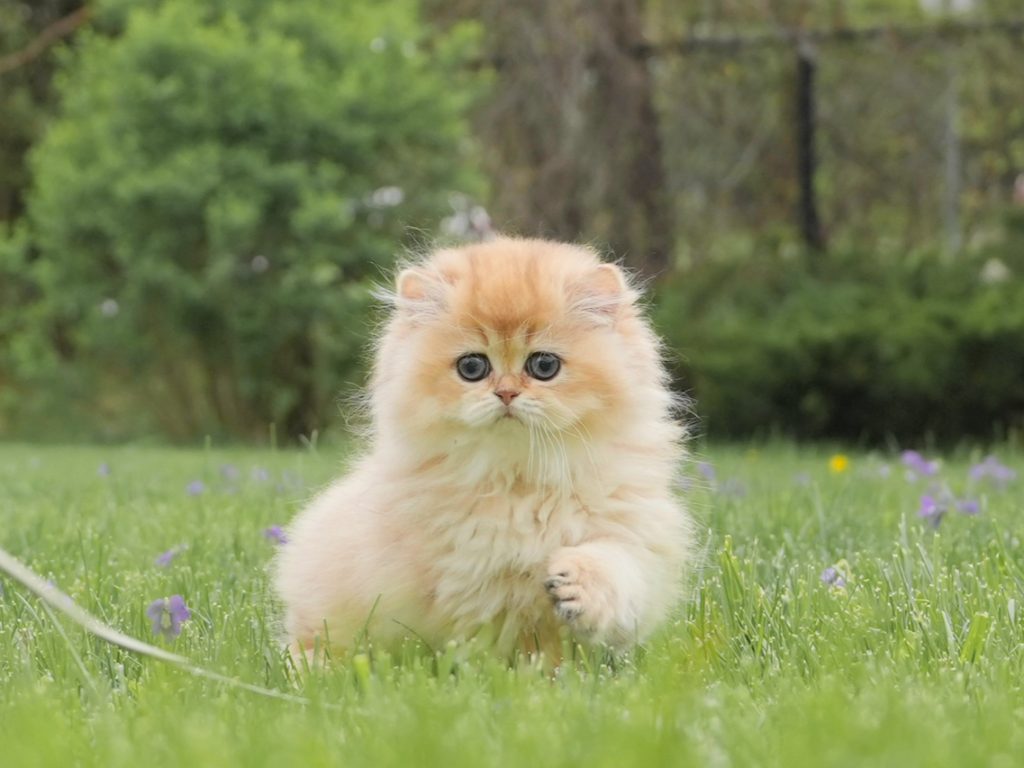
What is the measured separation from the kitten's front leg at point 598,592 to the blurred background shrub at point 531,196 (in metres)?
Result: 5.74

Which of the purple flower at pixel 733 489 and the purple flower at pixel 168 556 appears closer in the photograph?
the purple flower at pixel 168 556

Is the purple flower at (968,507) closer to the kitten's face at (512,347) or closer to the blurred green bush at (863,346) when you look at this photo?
the kitten's face at (512,347)

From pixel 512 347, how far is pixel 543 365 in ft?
0.27

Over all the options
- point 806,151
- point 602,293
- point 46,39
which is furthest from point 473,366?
point 46,39

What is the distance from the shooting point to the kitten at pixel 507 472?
8.33 feet

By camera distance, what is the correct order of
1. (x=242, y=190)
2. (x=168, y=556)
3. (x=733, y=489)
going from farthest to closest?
(x=242, y=190) < (x=733, y=489) < (x=168, y=556)

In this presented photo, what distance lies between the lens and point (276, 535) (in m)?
3.60

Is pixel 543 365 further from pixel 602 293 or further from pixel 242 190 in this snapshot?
pixel 242 190

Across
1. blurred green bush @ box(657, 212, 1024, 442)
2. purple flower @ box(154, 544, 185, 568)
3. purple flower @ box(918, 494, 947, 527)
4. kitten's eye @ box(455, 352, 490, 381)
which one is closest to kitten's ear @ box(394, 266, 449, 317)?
kitten's eye @ box(455, 352, 490, 381)

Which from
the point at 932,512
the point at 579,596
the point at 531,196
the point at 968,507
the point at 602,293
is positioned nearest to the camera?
the point at 579,596

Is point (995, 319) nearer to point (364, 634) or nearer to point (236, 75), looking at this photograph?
point (236, 75)

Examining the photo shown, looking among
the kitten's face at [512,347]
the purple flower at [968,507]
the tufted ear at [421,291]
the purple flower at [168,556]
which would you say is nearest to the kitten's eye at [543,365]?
the kitten's face at [512,347]

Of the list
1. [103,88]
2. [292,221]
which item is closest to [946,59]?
[292,221]

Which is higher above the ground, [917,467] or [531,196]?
[531,196]
